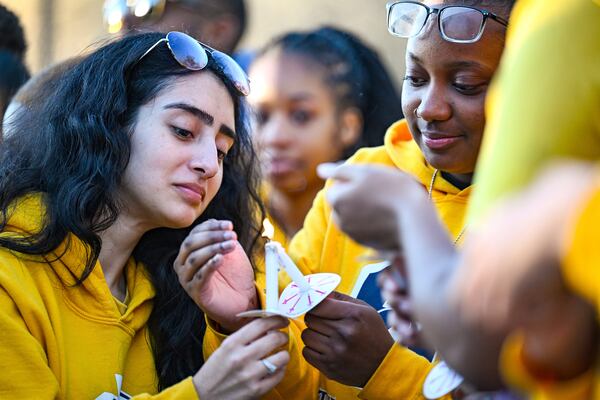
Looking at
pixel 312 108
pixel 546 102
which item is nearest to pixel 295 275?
pixel 546 102

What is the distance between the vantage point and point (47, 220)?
2.50 meters

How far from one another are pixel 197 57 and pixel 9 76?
1745 mm

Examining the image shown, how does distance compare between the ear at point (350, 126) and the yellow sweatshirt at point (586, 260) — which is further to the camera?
the ear at point (350, 126)

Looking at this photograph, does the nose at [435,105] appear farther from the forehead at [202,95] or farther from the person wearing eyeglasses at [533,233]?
the person wearing eyeglasses at [533,233]

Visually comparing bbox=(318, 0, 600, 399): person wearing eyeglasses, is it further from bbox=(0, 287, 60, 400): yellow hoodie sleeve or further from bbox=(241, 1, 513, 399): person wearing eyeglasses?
bbox=(0, 287, 60, 400): yellow hoodie sleeve

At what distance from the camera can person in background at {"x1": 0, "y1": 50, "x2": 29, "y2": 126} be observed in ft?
13.4

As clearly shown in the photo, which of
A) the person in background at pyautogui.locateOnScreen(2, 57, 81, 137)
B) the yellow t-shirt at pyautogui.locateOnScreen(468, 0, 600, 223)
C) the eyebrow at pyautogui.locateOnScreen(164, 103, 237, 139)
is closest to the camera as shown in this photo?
the yellow t-shirt at pyautogui.locateOnScreen(468, 0, 600, 223)

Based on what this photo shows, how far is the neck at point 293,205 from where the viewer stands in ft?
14.2

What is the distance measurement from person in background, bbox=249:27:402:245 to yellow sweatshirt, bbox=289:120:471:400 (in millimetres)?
1358

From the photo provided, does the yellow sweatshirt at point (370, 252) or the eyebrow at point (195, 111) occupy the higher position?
the eyebrow at point (195, 111)

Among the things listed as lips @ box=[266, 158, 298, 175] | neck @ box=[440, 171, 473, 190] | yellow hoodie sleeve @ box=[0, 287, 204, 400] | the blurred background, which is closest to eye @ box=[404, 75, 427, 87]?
neck @ box=[440, 171, 473, 190]

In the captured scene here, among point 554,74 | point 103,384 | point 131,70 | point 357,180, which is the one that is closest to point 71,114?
point 131,70

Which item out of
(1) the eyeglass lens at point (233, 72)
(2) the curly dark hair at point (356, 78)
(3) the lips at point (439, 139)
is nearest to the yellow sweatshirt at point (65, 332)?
(1) the eyeglass lens at point (233, 72)

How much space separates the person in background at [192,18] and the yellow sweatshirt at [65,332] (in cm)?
96
